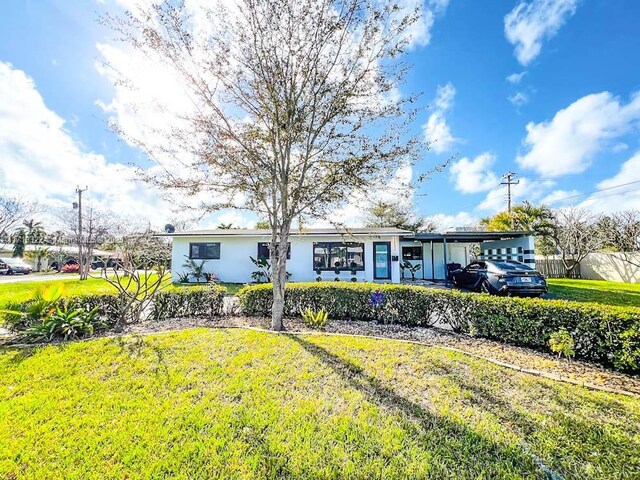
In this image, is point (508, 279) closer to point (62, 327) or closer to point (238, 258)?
point (62, 327)

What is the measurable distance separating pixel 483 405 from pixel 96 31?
29.0 ft

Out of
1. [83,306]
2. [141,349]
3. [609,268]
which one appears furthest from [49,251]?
[609,268]

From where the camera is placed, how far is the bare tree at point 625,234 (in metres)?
16.0

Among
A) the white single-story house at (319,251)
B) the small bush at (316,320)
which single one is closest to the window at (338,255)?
the white single-story house at (319,251)

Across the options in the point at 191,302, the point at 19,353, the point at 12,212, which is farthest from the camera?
the point at 12,212

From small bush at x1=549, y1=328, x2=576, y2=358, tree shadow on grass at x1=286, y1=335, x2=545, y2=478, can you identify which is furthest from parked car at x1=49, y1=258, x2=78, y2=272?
small bush at x1=549, y1=328, x2=576, y2=358

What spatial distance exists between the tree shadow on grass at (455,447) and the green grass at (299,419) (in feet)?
0.04

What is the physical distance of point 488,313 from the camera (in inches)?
213

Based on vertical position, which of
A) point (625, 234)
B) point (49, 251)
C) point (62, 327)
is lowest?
point (62, 327)

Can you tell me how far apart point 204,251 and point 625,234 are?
25259 millimetres

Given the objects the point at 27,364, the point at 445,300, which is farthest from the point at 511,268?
the point at 27,364

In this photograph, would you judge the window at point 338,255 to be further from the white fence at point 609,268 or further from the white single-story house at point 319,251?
the white fence at point 609,268

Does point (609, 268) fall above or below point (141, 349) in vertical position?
above

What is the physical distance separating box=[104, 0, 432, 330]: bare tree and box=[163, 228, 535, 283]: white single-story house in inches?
293
